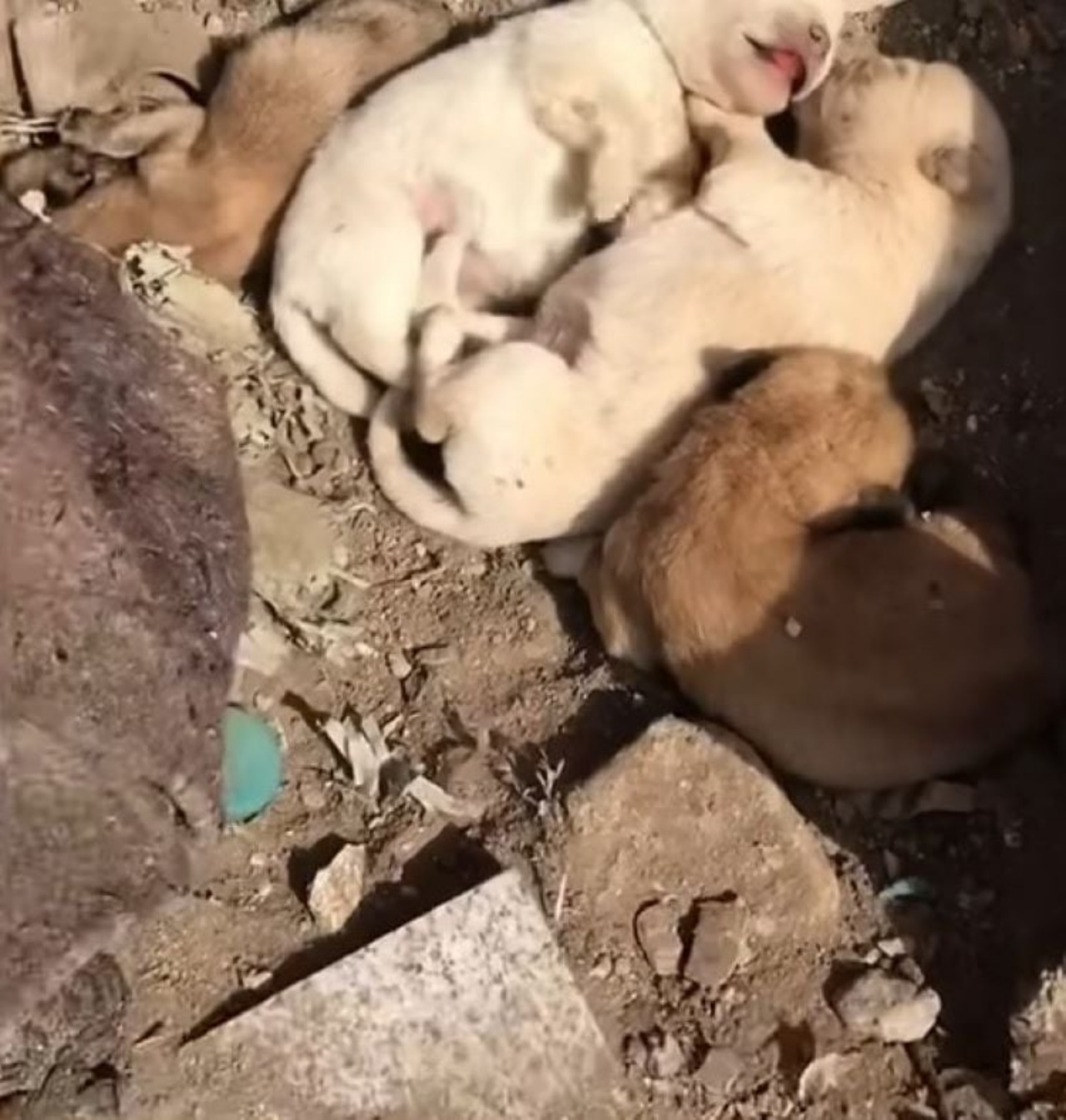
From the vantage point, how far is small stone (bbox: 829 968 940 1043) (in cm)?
244

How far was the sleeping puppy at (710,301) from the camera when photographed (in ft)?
8.38

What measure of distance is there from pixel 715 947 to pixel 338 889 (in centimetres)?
39

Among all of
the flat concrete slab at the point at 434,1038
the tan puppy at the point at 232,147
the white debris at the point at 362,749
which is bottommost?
the flat concrete slab at the point at 434,1038

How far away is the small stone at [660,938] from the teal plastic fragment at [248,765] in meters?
0.41

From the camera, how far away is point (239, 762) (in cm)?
257

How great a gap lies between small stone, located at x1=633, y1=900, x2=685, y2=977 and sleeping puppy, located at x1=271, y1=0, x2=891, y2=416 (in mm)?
640

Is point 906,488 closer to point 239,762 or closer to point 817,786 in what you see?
point 817,786

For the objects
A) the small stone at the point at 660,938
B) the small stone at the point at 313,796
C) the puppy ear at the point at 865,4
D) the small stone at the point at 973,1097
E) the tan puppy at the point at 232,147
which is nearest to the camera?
the small stone at the point at 973,1097

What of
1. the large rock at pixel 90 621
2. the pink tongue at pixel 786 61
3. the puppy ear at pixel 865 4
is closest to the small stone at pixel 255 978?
the large rock at pixel 90 621

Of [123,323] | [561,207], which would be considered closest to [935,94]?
[561,207]

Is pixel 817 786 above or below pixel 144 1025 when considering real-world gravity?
above

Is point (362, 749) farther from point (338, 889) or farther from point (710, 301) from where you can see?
point (710, 301)

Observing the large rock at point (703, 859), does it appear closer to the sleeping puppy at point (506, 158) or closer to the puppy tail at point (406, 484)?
the puppy tail at point (406, 484)

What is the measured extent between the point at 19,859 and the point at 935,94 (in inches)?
51.7
